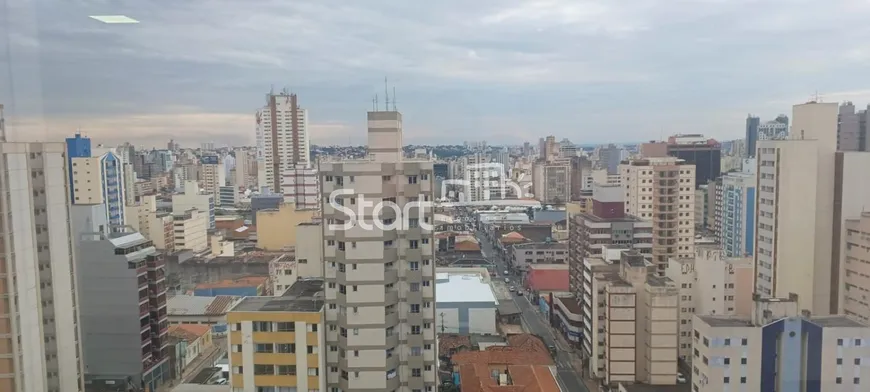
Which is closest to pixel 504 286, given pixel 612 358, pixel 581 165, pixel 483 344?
pixel 483 344

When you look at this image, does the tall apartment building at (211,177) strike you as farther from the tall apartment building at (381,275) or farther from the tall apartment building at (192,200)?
the tall apartment building at (381,275)

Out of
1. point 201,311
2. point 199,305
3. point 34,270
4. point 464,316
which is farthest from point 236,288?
point 34,270

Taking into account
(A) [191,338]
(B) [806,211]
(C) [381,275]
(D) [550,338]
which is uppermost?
(B) [806,211]

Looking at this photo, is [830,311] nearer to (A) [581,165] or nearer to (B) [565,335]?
(B) [565,335]

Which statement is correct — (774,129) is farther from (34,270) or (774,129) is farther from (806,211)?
(34,270)

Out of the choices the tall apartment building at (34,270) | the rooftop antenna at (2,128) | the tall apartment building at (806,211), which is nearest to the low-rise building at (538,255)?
the tall apartment building at (806,211)

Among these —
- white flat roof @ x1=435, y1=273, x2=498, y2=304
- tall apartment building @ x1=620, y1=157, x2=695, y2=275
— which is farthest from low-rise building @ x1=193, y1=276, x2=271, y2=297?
tall apartment building @ x1=620, y1=157, x2=695, y2=275
